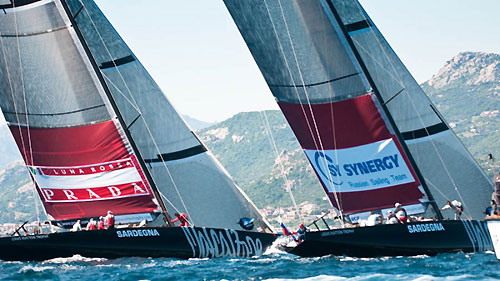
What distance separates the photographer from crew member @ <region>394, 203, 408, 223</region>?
1903cm

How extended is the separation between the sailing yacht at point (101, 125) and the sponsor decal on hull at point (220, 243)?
2.79 feet

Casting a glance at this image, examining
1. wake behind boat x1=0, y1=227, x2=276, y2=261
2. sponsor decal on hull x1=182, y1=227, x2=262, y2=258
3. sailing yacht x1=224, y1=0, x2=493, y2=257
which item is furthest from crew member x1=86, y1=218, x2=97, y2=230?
sailing yacht x1=224, y1=0, x2=493, y2=257

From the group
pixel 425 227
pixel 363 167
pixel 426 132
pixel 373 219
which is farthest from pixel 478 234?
pixel 363 167

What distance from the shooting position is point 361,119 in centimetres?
2069

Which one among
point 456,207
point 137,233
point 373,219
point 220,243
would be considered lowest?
point 220,243

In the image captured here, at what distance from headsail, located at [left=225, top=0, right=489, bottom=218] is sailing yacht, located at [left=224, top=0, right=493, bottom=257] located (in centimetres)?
3

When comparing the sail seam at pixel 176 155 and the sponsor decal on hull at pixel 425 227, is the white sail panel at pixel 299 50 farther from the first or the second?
the sponsor decal on hull at pixel 425 227

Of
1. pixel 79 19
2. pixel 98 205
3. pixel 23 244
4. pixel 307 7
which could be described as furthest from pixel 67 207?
pixel 307 7

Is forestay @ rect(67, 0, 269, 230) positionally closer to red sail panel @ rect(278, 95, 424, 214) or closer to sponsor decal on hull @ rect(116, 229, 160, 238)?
sponsor decal on hull @ rect(116, 229, 160, 238)

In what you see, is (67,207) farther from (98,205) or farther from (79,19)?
(79,19)

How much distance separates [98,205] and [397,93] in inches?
386

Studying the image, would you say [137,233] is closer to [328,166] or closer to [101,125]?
[101,125]

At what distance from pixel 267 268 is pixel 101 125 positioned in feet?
26.0

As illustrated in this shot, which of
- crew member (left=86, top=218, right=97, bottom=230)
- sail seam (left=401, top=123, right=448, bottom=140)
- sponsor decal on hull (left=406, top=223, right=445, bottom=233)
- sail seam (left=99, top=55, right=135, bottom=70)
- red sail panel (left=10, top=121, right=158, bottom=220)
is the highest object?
sail seam (left=99, top=55, right=135, bottom=70)
